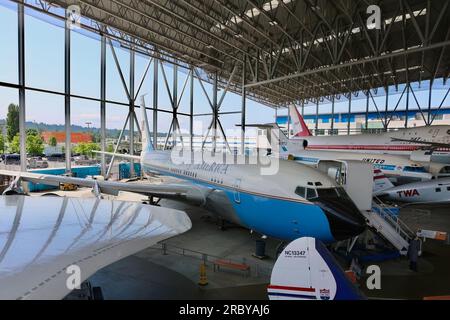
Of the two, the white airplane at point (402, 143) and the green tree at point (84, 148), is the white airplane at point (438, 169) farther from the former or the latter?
the green tree at point (84, 148)

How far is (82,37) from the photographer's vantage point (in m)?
21.4

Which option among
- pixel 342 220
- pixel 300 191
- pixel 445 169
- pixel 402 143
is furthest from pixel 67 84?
pixel 445 169

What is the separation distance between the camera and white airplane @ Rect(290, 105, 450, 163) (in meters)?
22.0

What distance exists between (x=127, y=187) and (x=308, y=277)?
9.70 meters

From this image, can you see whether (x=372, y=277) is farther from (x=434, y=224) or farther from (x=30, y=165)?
(x=30, y=165)

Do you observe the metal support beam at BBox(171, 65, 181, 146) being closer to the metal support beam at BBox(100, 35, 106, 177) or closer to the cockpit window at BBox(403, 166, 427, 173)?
the metal support beam at BBox(100, 35, 106, 177)

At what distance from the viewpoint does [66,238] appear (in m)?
4.43

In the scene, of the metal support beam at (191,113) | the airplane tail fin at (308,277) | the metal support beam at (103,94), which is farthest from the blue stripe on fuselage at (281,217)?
the metal support beam at (191,113)

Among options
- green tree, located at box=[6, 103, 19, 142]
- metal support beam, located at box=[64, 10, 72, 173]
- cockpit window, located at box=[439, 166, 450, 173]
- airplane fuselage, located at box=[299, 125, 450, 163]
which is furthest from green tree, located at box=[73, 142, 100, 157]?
cockpit window, located at box=[439, 166, 450, 173]

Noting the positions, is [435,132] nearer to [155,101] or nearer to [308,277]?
[308,277]

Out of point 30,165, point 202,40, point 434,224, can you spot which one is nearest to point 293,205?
point 434,224

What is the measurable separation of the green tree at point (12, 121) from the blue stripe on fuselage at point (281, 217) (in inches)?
670

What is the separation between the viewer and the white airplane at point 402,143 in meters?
22.0

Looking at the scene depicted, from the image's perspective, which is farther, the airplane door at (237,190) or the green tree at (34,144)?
the green tree at (34,144)
